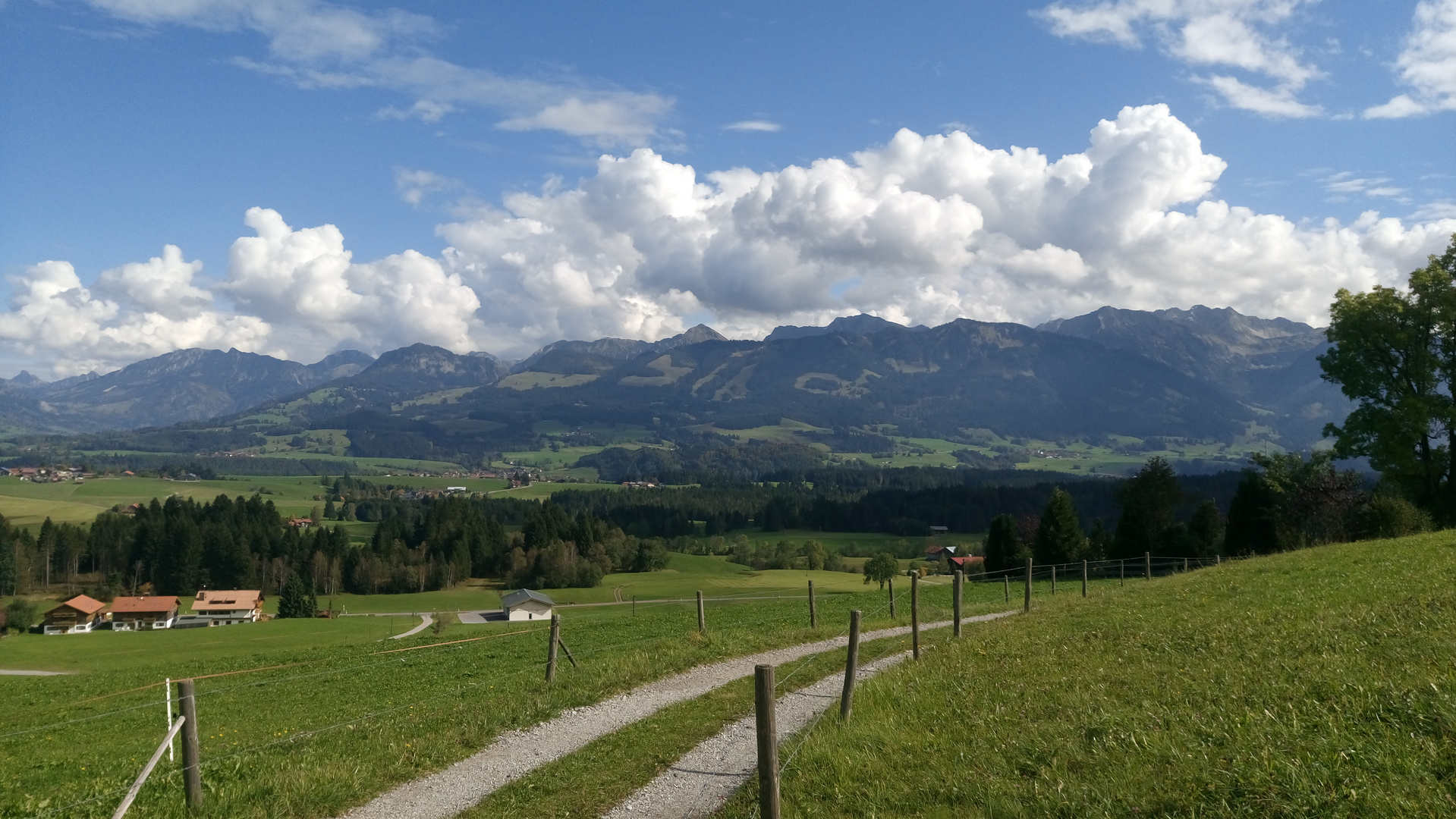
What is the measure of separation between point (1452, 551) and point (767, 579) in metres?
76.2

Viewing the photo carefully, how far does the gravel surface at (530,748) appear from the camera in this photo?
34.3ft

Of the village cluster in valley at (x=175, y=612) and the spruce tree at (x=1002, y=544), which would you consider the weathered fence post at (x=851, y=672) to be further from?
the village cluster in valley at (x=175, y=612)

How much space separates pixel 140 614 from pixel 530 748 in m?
95.5

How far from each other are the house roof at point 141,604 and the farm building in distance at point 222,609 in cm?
234

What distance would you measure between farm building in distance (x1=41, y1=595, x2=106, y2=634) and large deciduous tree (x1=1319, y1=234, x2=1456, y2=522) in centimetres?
10494

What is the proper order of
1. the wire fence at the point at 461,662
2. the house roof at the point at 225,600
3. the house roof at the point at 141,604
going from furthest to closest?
the house roof at the point at 225,600, the house roof at the point at 141,604, the wire fence at the point at 461,662

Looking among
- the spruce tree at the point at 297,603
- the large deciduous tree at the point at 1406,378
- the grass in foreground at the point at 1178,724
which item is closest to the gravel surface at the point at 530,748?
the grass in foreground at the point at 1178,724

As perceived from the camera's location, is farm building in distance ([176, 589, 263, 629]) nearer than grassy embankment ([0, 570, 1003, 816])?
No

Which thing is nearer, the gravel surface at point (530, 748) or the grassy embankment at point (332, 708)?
the gravel surface at point (530, 748)

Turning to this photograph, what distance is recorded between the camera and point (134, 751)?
16688mm

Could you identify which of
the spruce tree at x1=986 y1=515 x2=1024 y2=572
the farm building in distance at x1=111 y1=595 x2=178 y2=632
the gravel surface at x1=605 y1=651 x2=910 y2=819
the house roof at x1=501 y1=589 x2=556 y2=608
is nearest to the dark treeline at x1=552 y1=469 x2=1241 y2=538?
the house roof at x1=501 y1=589 x2=556 y2=608

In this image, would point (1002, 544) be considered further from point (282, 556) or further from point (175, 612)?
point (282, 556)

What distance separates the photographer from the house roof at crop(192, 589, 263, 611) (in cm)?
9004

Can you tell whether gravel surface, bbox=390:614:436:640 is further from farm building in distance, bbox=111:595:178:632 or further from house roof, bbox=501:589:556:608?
farm building in distance, bbox=111:595:178:632
